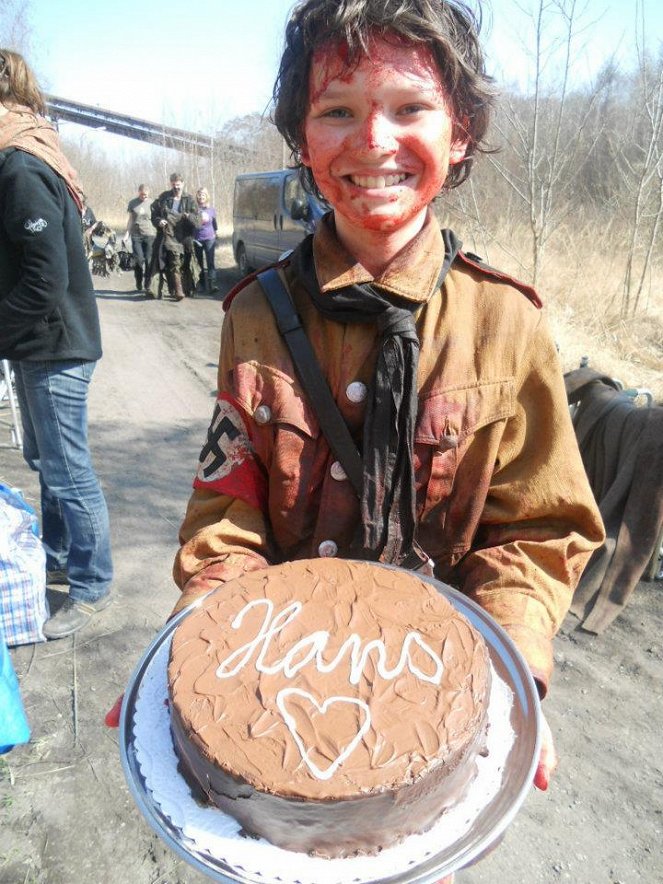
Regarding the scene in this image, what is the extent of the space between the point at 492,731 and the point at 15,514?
268 cm

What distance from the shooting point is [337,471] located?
4.54 ft

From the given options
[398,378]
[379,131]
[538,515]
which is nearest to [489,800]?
[538,515]

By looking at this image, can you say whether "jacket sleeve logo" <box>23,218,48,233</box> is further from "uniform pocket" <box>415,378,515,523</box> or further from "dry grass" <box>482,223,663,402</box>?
"dry grass" <box>482,223,663,402</box>

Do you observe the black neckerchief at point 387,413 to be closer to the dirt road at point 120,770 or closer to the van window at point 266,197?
the dirt road at point 120,770

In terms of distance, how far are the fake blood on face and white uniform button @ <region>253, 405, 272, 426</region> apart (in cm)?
43

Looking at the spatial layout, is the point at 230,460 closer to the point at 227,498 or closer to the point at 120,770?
the point at 227,498

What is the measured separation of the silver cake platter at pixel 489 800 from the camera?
3.00 ft

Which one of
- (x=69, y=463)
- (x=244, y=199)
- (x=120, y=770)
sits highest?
(x=244, y=199)

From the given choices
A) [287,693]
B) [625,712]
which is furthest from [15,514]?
[625,712]

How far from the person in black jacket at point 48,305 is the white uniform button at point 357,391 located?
5.62 feet

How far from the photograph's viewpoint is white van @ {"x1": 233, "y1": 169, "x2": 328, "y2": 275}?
1012 cm

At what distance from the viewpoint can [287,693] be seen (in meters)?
1.05

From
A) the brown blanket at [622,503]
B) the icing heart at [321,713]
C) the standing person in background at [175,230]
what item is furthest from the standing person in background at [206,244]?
the icing heart at [321,713]

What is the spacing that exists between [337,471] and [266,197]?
36.4 ft
